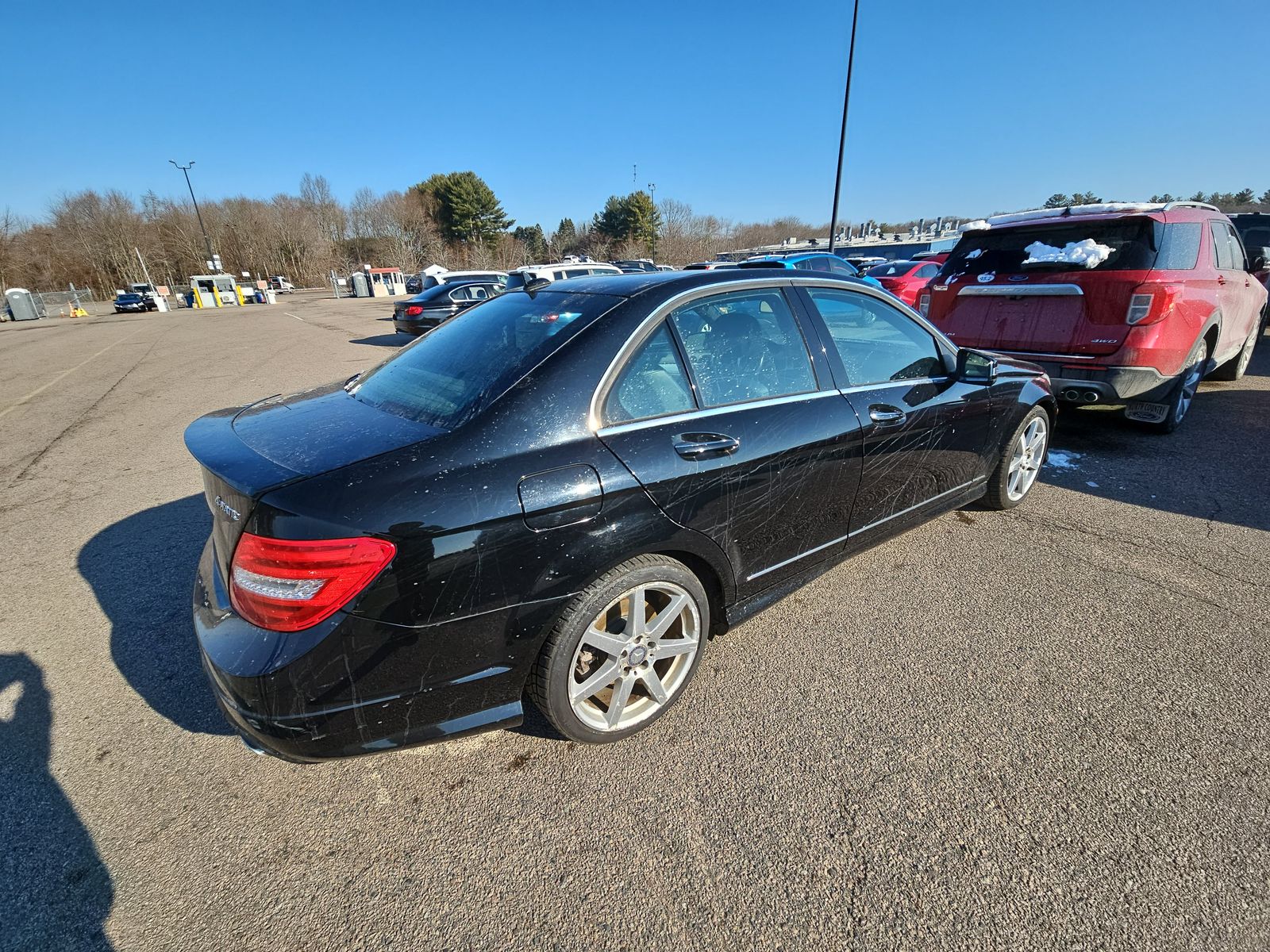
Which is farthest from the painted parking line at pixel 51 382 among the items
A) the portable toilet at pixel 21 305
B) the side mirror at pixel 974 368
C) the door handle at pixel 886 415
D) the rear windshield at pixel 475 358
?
the portable toilet at pixel 21 305

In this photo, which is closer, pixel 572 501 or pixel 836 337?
pixel 572 501

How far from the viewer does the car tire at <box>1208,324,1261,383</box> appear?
23.0ft

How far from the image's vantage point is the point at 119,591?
322cm

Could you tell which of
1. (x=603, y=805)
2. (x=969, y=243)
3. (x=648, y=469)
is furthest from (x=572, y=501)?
(x=969, y=243)

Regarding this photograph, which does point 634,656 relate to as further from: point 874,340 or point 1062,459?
point 1062,459

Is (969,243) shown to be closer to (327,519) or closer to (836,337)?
(836,337)

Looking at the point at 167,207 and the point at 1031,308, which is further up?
the point at 167,207

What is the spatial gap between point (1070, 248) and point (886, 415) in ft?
11.5

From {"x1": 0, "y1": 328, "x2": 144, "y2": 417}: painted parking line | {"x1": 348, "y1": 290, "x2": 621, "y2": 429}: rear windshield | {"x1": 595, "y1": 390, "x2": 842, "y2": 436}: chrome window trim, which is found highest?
{"x1": 348, "y1": 290, "x2": 621, "y2": 429}: rear windshield

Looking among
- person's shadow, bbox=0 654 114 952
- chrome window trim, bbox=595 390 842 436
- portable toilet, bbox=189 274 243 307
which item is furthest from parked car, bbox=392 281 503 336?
portable toilet, bbox=189 274 243 307

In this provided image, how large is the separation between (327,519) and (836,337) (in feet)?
7.82

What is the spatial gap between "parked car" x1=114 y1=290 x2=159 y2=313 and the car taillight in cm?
4843

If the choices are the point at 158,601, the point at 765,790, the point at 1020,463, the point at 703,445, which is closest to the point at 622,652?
the point at 765,790

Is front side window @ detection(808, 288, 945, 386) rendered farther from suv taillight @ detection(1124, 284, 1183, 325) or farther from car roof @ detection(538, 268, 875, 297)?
suv taillight @ detection(1124, 284, 1183, 325)
